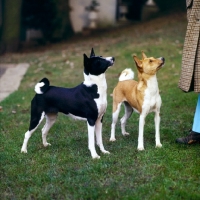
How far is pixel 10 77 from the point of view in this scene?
12227 mm

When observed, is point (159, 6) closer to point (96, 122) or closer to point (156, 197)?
point (96, 122)

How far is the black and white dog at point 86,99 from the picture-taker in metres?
5.49

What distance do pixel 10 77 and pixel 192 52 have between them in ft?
24.0

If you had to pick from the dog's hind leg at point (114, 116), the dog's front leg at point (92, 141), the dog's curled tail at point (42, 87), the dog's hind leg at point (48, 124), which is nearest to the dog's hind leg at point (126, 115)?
the dog's hind leg at point (114, 116)

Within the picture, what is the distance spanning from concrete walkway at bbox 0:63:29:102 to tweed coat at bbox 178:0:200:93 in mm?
4920

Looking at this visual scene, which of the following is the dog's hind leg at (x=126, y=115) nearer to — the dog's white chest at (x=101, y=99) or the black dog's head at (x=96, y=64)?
the dog's white chest at (x=101, y=99)

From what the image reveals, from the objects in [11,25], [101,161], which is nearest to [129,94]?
[101,161]

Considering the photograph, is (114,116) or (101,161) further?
(114,116)

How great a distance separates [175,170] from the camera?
5.07 meters

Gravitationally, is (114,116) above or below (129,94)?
below

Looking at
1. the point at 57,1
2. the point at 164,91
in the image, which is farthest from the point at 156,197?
the point at 57,1

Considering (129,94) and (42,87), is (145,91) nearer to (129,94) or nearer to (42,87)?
(129,94)

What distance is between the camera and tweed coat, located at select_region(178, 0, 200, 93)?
223 inches

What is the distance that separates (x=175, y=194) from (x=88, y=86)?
1.71 meters
